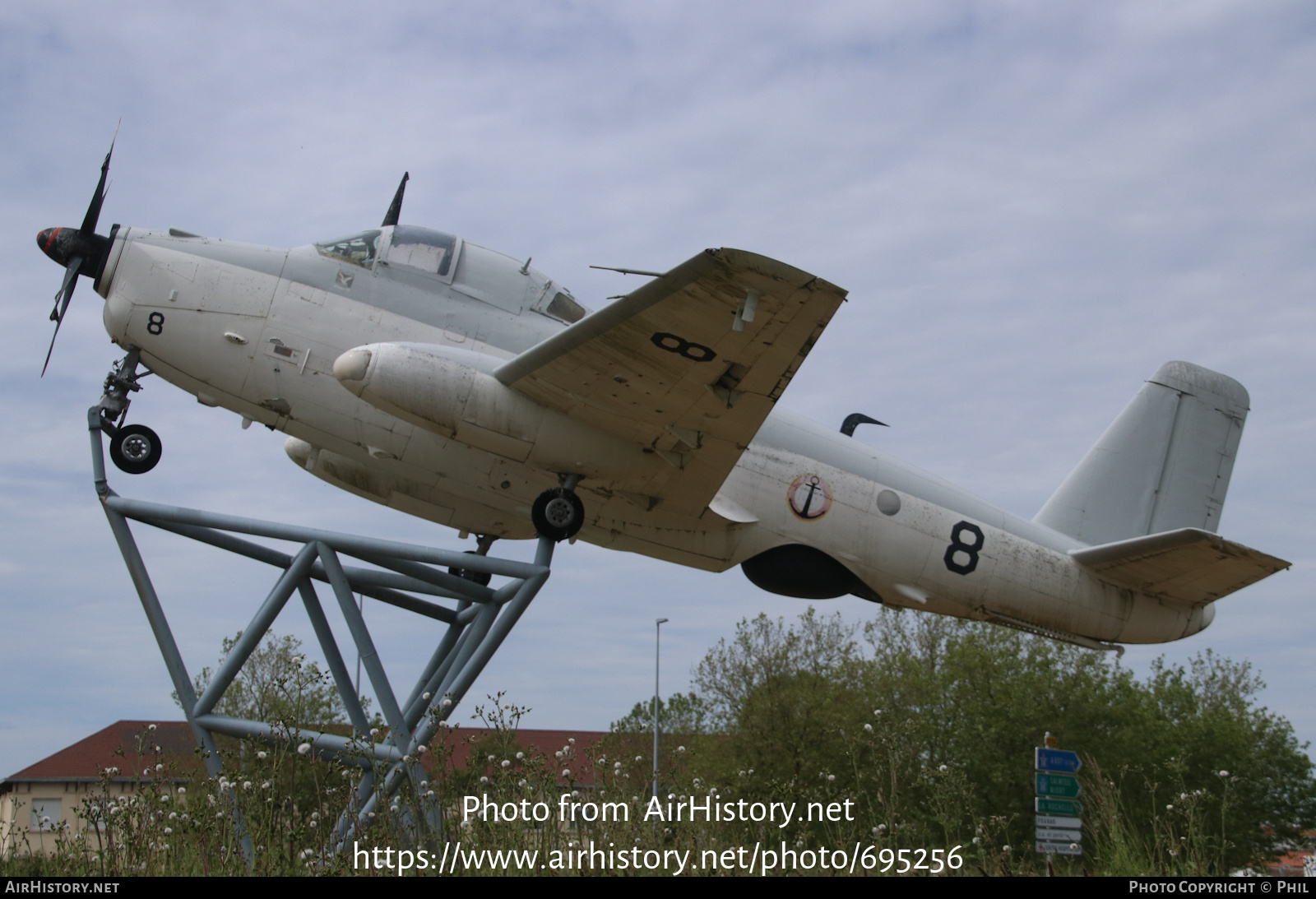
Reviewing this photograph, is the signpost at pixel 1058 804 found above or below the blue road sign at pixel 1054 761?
below

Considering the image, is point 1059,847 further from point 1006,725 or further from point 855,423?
point 1006,725

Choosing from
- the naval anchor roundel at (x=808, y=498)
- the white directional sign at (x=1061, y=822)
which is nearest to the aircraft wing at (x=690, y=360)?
the naval anchor roundel at (x=808, y=498)

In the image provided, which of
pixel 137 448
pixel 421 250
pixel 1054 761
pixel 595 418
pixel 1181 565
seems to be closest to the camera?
pixel 595 418

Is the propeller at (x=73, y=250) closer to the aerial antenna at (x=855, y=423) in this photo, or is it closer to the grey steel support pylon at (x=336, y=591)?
the grey steel support pylon at (x=336, y=591)

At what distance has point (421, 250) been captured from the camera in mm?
11773

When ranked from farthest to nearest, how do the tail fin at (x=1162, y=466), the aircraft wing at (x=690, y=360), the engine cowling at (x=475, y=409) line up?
the tail fin at (x=1162, y=466)
the engine cowling at (x=475, y=409)
the aircraft wing at (x=690, y=360)

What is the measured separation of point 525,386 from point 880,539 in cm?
475

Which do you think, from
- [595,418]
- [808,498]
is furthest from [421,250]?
[808,498]

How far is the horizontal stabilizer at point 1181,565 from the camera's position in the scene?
12.0m

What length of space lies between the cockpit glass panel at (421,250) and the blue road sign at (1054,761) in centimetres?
846

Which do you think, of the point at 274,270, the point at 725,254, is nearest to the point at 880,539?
the point at 725,254

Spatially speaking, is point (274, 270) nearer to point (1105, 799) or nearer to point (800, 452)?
point (800, 452)

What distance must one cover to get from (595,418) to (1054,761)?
6255mm

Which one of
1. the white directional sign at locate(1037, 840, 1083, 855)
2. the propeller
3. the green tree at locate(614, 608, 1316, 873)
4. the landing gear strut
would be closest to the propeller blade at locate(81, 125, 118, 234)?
the propeller
